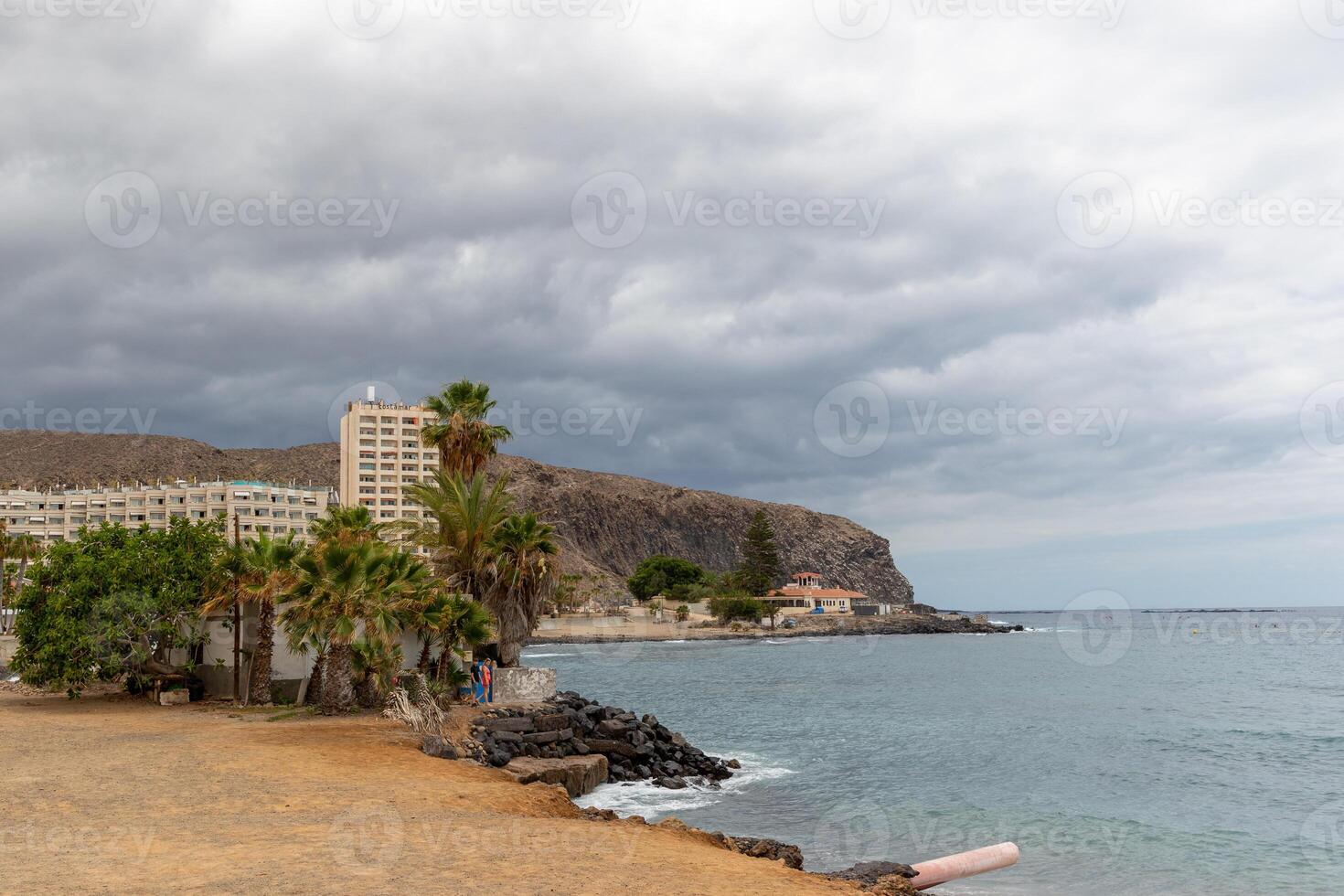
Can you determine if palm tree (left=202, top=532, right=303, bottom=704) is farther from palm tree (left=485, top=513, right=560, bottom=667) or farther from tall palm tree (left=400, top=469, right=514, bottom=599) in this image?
palm tree (left=485, top=513, right=560, bottom=667)

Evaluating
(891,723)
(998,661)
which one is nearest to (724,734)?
(891,723)

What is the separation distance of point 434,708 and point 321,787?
25.1ft

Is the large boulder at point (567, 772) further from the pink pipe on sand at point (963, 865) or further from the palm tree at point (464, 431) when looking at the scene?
the palm tree at point (464, 431)

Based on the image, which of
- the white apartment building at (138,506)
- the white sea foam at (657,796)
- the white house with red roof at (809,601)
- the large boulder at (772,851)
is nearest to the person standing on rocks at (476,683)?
the white sea foam at (657,796)

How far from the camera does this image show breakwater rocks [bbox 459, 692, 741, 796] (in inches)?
812

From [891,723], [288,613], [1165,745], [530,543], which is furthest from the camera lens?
[891,723]

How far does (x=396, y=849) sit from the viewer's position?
11250 mm

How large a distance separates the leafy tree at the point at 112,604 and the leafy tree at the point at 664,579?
450ft

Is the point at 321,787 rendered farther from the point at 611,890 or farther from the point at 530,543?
the point at 530,543

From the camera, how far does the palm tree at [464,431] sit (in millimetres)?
37031

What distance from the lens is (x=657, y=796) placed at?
21781 mm

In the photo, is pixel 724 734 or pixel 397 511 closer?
pixel 724 734

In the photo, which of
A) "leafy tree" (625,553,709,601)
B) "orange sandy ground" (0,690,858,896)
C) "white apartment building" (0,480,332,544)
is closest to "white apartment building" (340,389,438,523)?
"white apartment building" (0,480,332,544)

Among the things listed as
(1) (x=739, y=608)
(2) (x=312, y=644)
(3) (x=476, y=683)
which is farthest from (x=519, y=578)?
(1) (x=739, y=608)
